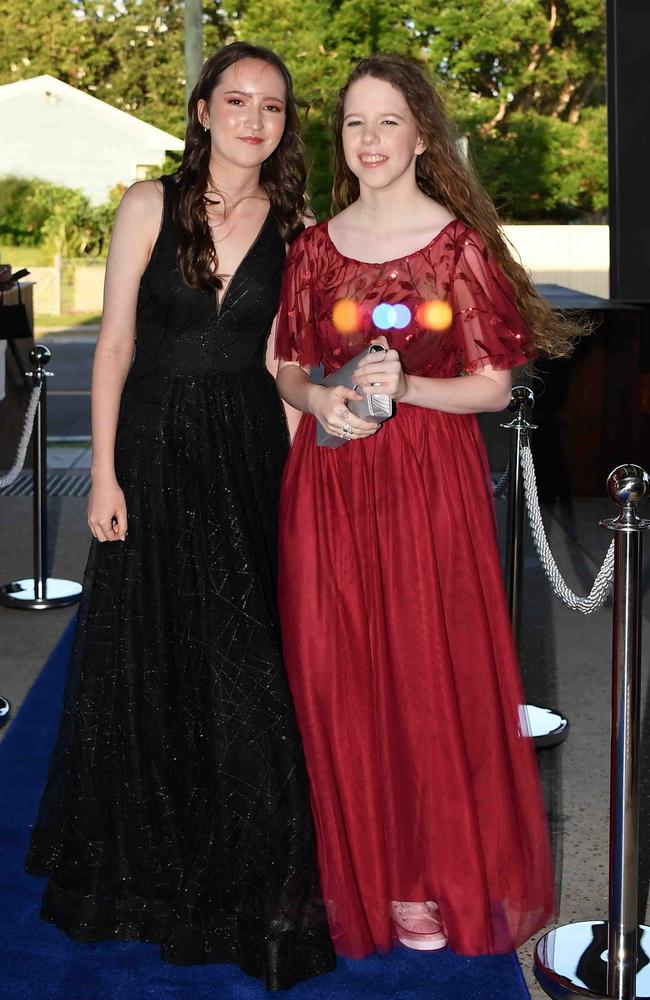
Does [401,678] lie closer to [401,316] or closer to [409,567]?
[409,567]

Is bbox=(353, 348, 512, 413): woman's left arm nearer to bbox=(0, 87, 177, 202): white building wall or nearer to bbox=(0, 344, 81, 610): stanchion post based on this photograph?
bbox=(0, 344, 81, 610): stanchion post

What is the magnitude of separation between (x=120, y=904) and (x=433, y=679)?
88cm

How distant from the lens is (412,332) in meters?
2.98

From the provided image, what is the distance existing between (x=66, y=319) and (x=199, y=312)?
14334 mm

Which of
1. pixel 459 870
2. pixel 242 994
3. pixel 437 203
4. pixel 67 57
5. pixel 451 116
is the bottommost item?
pixel 242 994

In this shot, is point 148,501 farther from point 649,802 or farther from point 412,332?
point 649,802

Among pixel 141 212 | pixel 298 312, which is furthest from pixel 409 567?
pixel 141 212

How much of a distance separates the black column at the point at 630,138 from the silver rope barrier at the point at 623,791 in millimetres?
5303

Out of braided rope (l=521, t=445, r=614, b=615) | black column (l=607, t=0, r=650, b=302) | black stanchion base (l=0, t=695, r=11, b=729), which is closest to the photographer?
braided rope (l=521, t=445, r=614, b=615)

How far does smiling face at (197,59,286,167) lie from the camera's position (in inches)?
119

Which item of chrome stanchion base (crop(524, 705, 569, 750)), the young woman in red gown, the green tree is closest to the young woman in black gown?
the young woman in red gown

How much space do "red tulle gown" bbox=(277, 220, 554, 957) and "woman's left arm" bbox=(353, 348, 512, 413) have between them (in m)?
0.04

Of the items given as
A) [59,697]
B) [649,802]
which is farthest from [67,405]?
[649,802]

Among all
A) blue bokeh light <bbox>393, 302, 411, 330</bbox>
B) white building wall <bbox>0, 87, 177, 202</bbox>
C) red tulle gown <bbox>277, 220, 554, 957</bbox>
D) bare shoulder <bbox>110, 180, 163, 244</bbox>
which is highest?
white building wall <bbox>0, 87, 177, 202</bbox>
